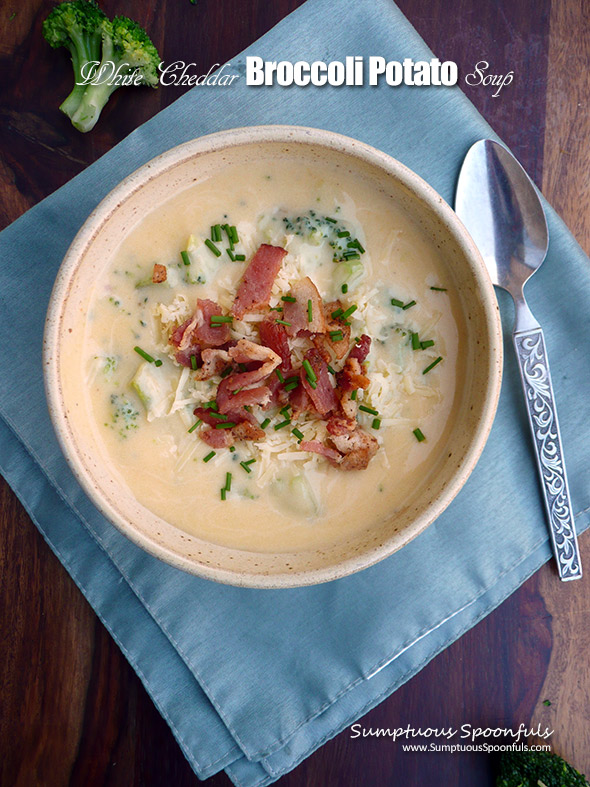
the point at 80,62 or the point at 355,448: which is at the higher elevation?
the point at 80,62

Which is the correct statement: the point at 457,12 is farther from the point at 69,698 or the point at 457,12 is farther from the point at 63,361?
the point at 69,698

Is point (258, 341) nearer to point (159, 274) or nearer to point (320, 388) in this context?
point (320, 388)

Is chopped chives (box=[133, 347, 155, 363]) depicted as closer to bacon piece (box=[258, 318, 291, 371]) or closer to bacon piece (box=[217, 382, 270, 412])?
bacon piece (box=[217, 382, 270, 412])

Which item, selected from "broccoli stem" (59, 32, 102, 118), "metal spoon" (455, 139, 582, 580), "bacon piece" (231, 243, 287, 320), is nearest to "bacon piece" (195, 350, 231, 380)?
"bacon piece" (231, 243, 287, 320)

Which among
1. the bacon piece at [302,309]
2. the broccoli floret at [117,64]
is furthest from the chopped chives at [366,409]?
the broccoli floret at [117,64]

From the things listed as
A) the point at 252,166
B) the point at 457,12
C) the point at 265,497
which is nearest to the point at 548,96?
the point at 457,12

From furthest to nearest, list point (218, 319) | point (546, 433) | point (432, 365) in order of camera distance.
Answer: point (546, 433), point (432, 365), point (218, 319)

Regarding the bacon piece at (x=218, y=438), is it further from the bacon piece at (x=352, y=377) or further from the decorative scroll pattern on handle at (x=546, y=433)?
the decorative scroll pattern on handle at (x=546, y=433)

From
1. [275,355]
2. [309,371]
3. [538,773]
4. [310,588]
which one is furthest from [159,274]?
[538,773]
